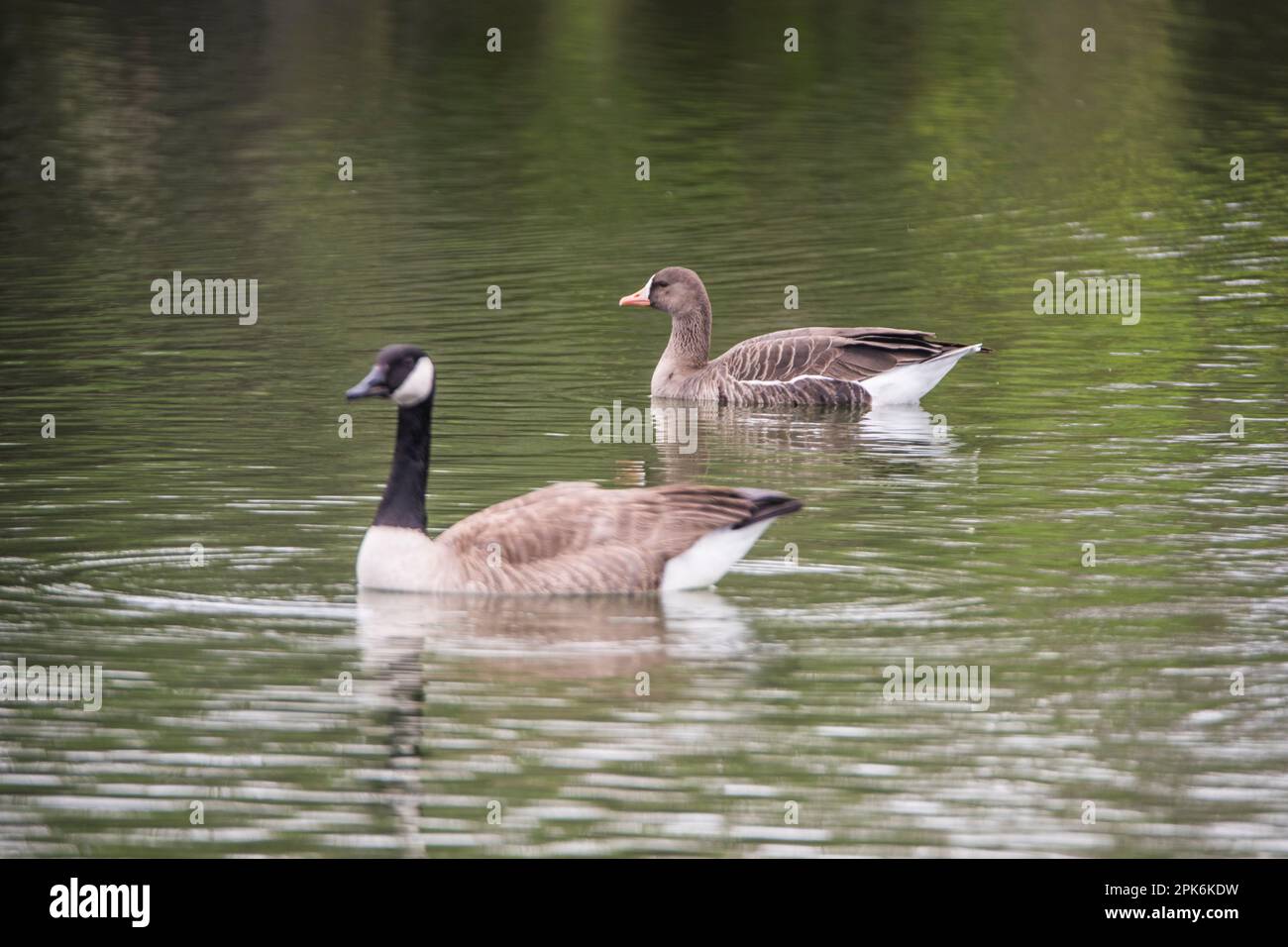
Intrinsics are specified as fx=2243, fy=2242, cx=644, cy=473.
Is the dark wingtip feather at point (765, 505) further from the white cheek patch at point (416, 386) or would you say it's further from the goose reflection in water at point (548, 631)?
the white cheek patch at point (416, 386)

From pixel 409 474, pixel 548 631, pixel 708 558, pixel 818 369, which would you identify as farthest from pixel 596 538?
pixel 818 369

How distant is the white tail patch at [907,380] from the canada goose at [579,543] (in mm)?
8196

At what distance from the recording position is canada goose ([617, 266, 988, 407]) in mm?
22000

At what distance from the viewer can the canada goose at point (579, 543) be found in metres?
13.9

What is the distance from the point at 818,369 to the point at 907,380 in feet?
2.90

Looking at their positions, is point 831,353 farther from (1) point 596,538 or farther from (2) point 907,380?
(1) point 596,538

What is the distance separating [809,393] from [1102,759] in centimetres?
1173

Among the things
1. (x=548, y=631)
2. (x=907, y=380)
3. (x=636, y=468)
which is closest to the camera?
(x=548, y=631)

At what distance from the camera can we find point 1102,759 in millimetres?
10867

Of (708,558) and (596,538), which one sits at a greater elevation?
(596,538)

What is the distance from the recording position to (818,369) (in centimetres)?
2234

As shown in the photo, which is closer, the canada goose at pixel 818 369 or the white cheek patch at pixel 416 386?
the white cheek patch at pixel 416 386

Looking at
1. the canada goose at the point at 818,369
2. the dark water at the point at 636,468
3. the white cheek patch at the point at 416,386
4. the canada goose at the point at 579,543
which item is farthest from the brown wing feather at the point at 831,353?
the white cheek patch at the point at 416,386

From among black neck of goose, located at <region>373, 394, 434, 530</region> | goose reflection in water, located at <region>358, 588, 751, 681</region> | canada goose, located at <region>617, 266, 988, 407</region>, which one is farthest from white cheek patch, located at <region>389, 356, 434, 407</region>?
canada goose, located at <region>617, 266, 988, 407</region>
